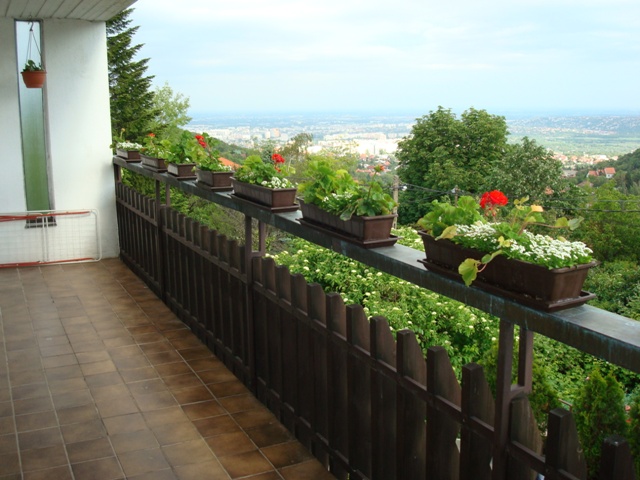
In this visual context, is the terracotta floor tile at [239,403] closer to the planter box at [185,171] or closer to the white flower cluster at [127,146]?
the planter box at [185,171]

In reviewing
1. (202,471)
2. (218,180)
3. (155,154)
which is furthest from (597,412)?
(155,154)

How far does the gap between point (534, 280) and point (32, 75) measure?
5907 millimetres

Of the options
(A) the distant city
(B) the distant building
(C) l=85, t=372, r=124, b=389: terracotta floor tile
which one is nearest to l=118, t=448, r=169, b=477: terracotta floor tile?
(C) l=85, t=372, r=124, b=389: terracotta floor tile

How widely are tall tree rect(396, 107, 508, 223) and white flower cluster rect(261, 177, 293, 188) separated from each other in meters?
37.3

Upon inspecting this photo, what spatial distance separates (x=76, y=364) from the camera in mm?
4137

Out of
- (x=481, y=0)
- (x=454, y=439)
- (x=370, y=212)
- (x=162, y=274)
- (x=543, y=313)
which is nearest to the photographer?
(x=543, y=313)

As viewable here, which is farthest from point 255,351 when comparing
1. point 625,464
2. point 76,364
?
point 625,464

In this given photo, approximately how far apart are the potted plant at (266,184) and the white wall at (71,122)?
12.2 feet

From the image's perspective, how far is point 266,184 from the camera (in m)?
3.45

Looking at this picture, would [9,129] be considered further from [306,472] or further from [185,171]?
[306,472]

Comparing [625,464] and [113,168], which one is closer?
[625,464]

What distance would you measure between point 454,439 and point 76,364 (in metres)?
2.82

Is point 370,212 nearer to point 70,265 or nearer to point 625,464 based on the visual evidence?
point 625,464

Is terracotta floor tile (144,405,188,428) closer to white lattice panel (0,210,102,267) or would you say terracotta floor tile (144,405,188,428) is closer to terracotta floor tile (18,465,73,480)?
terracotta floor tile (18,465,73,480)
